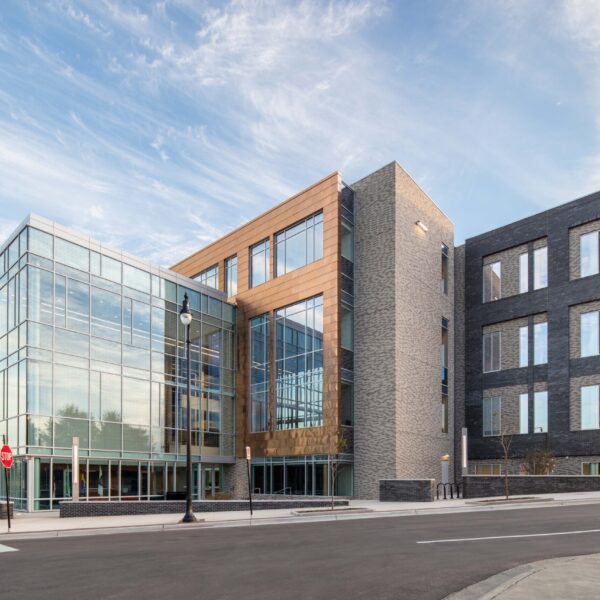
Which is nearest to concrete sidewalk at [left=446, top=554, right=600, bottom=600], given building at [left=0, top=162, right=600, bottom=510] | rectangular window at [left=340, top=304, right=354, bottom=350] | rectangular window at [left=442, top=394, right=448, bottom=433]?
building at [left=0, top=162, right=600, bottom=510]

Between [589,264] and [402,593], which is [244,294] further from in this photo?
[402,593]

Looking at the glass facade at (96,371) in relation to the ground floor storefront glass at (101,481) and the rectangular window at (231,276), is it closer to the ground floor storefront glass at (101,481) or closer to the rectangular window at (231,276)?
the ground floor storefront glass at (101,481)

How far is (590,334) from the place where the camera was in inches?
1436

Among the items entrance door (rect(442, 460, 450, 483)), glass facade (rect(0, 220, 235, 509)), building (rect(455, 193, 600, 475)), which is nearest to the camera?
glass facade (rect(0, 220, 235, 509))

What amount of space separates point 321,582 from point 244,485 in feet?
102

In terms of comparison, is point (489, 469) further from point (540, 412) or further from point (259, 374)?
point (259, 374)

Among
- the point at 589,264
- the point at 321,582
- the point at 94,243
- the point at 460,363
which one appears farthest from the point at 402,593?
the point at 460,363

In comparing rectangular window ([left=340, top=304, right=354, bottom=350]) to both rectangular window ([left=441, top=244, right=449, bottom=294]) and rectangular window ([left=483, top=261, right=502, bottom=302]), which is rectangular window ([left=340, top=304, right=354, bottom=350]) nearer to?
rectangular window ([left=441, top=244, right=449, bottom=294])

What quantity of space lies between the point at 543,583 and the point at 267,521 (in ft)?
46.3

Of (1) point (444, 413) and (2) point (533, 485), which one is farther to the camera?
(1) point (444, 413)

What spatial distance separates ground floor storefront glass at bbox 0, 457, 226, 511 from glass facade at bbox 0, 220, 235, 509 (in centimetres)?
5

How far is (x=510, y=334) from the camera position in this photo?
40562 millimetres

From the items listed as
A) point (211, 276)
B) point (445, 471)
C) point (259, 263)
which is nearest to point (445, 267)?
point (259, 263)

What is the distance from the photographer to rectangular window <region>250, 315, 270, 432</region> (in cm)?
3909
